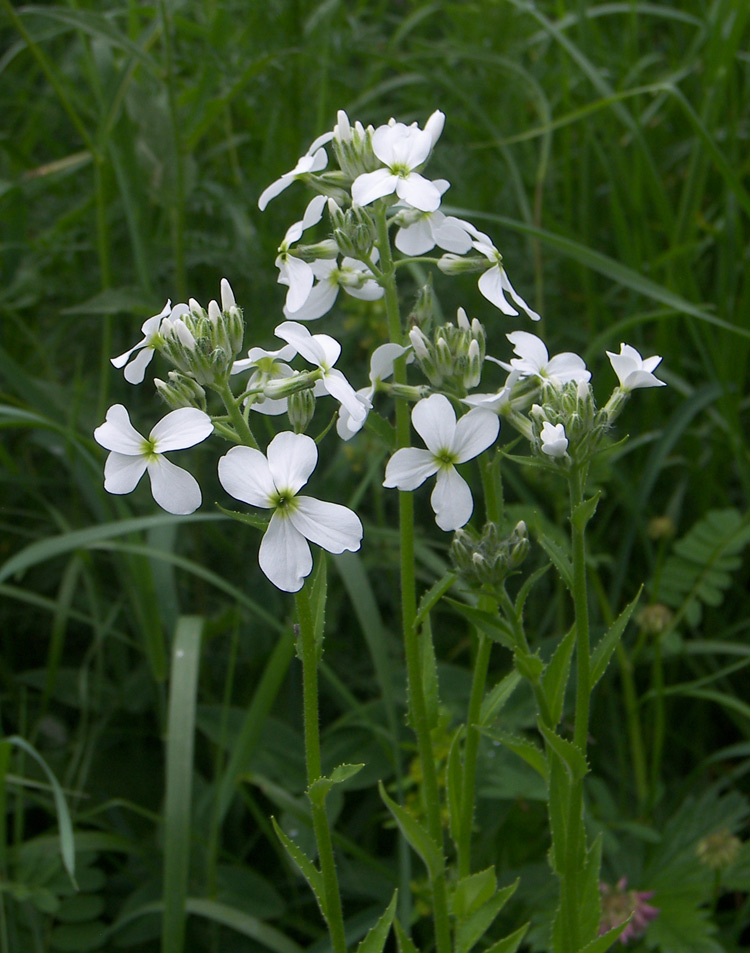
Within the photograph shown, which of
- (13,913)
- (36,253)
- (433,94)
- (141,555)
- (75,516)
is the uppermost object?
(433,94)

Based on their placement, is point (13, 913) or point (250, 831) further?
point (250, 831)

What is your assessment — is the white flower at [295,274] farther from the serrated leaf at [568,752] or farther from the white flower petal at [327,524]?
the serrated leaf at [568,752]

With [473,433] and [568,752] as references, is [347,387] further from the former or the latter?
Answer: [568,752]

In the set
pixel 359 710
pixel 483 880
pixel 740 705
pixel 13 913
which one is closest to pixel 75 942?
pixel 13 913

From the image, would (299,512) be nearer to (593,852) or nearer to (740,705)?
(593,852)

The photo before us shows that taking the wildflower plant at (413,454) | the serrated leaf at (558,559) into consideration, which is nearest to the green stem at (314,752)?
the wildflower plant at (413,454)
